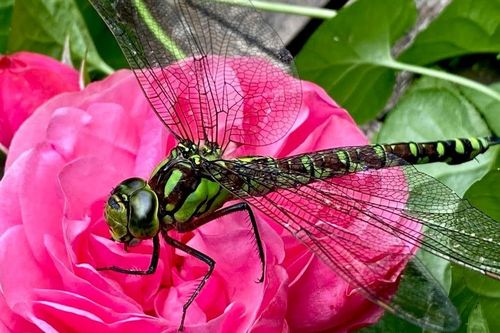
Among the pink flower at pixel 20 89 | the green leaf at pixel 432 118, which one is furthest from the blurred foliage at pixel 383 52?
the pink flower at pixel 20 89

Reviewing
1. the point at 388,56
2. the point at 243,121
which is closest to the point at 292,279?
the point at 243,121

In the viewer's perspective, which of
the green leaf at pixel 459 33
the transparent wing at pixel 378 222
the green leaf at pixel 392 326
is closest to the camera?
the transparent wing at pixel 378 222

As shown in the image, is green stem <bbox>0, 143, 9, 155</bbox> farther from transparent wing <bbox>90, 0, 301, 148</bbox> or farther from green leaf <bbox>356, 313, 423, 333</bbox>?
green leaf <bbox>356, 313, 423, 333</bbox>

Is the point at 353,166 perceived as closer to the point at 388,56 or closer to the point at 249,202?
the point at 249,202

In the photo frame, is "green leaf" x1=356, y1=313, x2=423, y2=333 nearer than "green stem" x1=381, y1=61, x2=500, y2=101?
Yes

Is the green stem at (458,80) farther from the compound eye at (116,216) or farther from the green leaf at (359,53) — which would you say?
the compound eye at (116,216)

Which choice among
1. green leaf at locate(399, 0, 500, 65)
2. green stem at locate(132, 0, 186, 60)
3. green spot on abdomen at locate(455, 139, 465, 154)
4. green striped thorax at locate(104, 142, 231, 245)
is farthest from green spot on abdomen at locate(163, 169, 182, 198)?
green leaf at locate(399, 0, 500, 65)

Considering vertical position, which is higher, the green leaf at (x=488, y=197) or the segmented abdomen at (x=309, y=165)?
the segmented abdomen at (x=309, y=165)

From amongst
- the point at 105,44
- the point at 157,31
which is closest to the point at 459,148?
the point at 157,31
